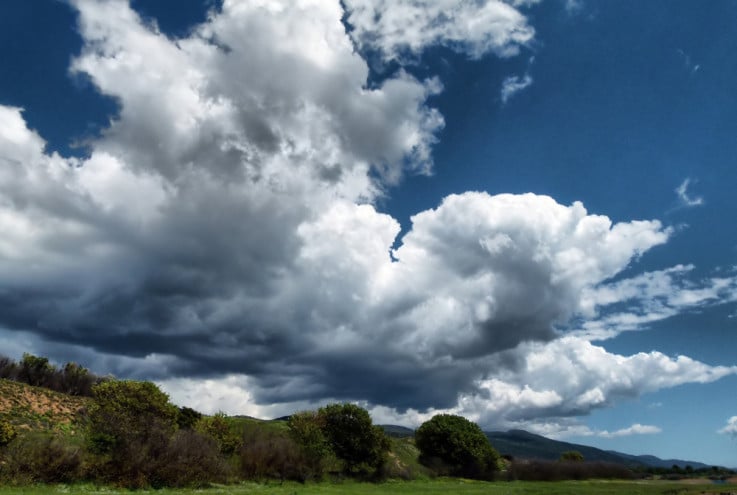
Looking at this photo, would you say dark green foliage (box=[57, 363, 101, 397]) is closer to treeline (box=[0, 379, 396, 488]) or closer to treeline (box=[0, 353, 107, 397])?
treeline (box=[0, 353, 107, 397])

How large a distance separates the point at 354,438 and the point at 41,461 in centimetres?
4846

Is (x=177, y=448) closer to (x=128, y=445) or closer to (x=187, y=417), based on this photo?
(x=128, y=445)

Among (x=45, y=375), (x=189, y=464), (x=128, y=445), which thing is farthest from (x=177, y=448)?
(x=45, y=375)

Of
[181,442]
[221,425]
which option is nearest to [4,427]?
[181,442]

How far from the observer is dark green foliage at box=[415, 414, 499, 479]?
340ft

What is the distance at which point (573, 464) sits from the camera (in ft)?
330

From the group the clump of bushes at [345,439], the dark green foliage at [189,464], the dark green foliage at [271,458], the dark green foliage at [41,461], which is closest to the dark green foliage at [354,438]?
the clump of bushes at [345,439]

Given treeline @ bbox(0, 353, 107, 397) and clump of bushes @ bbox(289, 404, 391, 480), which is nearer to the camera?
clump of bushes @ bbox(289, 404, 391, 480)

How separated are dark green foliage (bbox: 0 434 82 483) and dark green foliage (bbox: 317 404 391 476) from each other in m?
42.5

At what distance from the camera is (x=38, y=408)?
10100cm

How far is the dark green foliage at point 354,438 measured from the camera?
276ft

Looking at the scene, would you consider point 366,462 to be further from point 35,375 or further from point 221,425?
point 35,375

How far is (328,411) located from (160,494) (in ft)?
156

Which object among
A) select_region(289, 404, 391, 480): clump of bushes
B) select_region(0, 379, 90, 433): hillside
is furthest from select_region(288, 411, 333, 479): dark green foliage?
select_region(0, 379, 90, 433): hillside
